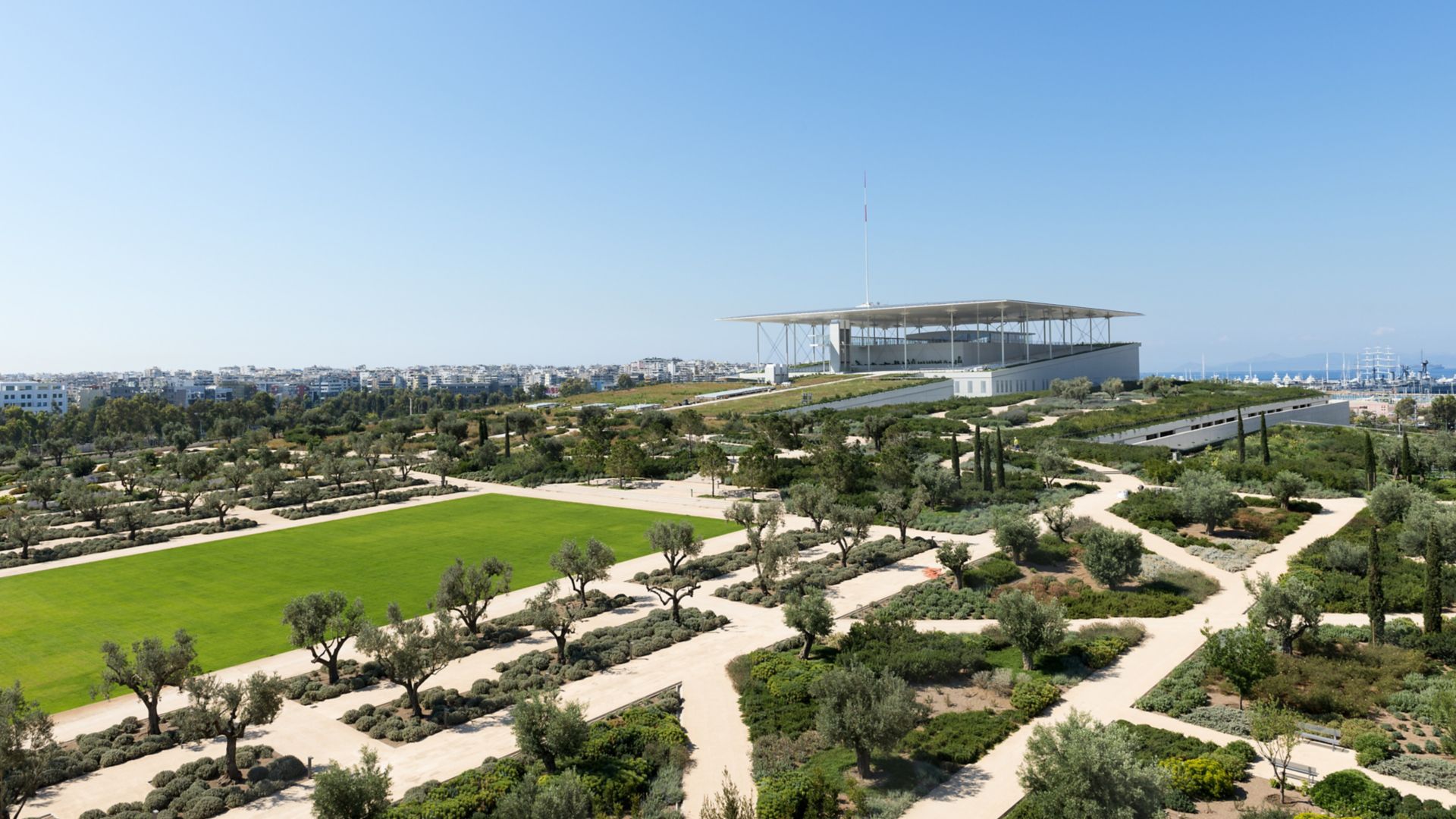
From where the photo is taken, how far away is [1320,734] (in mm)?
18234

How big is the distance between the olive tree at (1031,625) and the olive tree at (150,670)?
876 inches

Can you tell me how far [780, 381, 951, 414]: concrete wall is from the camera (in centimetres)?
8769

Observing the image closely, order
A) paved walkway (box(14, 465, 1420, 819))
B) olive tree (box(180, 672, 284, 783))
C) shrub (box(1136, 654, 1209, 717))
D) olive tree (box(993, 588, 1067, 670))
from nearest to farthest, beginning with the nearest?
paved walkway (box(14, 465, 1420, 819)), olive tree (box(180, 672, 284, 783)), shrub (box(1136, 654, 1209, 717)), olive tree (box(993, 588, 1067, 670))

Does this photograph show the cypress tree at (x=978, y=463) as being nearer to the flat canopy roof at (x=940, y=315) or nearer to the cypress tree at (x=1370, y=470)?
the cypress tree at (x=1370, y=470)

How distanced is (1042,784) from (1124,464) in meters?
44.5

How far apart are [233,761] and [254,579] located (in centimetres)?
1976

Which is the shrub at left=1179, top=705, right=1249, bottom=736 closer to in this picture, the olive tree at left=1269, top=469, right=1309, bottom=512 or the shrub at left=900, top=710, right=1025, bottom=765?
the shrub at left=900, top=710, right=1025, bottom=765

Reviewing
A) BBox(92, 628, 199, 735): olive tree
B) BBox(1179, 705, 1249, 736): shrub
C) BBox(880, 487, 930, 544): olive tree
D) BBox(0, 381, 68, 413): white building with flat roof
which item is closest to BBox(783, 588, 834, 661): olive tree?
BBox(1179, 705, 1249, 736): shrub

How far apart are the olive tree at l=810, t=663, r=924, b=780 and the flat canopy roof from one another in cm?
8001

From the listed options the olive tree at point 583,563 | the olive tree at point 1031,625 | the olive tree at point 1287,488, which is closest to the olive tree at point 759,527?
the olive tree at point 583,563

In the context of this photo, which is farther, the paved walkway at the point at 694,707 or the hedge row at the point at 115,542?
the hedge row at the point at 115,542

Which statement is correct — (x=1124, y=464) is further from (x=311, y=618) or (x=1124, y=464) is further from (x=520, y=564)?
(x=311, y=618)

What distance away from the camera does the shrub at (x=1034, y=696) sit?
66.2 ft

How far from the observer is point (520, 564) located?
119 feet
